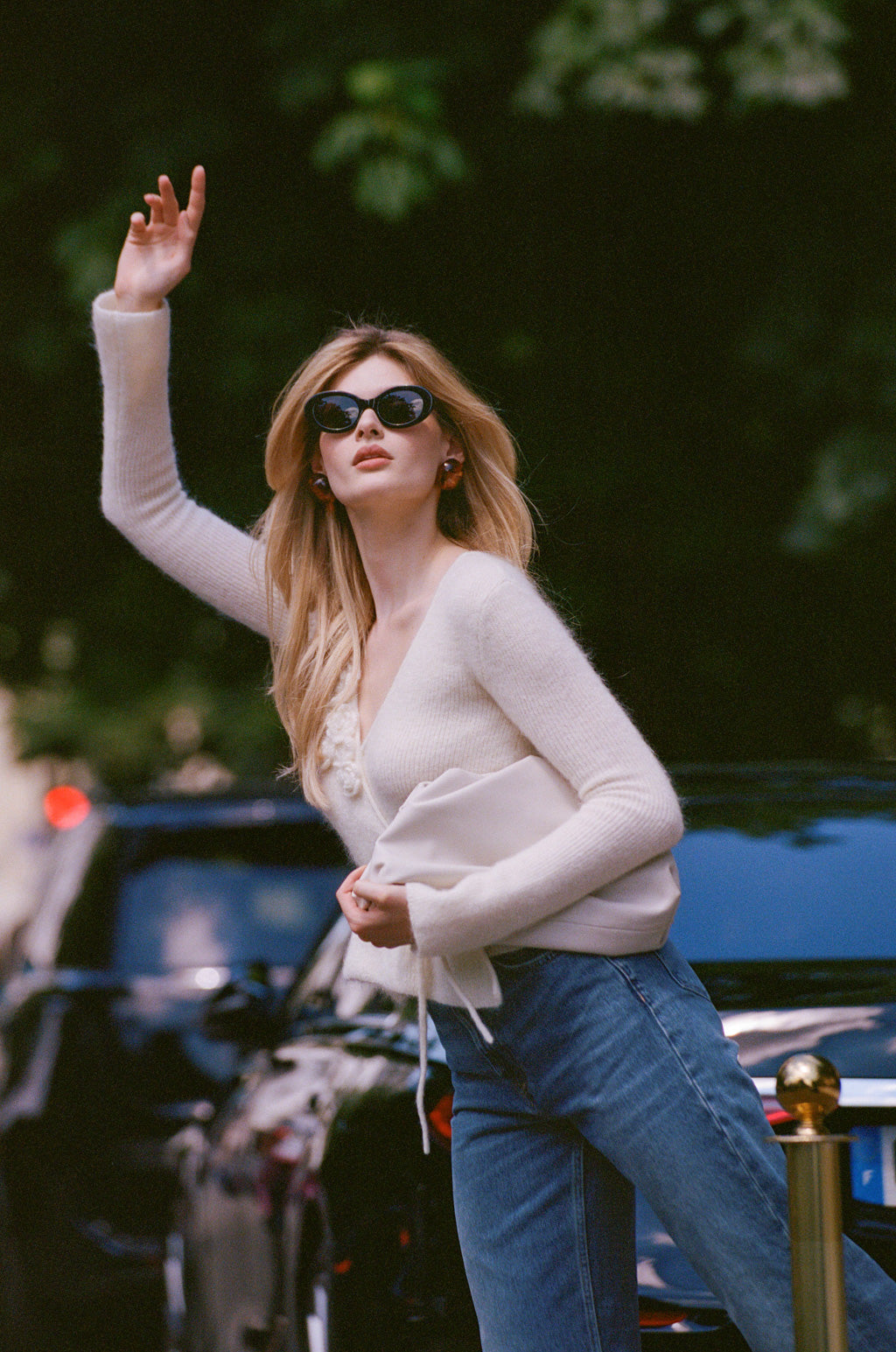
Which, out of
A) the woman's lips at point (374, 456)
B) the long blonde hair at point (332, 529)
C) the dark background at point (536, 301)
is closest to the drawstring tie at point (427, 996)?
the long blonde hair at point (332, 529)

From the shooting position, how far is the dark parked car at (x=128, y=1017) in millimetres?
5363

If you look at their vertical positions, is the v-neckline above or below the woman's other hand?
above

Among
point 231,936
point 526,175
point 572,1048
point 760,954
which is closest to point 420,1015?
point 572,1048

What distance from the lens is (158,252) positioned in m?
2.83

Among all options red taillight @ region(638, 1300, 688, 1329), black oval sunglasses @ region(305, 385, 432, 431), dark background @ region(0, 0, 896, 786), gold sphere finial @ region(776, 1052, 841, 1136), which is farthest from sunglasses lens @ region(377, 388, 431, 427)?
dark background @ region(0, 0, 896, 786)

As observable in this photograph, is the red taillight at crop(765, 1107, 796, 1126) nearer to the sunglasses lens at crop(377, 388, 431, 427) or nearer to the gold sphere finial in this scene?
the gold sphere finial

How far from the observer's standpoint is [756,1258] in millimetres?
2271

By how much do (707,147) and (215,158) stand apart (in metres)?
2.16

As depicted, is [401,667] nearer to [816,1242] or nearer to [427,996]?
[427,996]

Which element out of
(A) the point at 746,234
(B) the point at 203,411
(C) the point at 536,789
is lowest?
(C) the point at 536,789

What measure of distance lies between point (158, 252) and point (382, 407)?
1.55 feet

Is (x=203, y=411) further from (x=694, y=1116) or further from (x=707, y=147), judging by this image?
(x=694, y=1116)

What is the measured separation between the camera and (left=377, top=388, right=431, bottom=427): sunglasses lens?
260 cm

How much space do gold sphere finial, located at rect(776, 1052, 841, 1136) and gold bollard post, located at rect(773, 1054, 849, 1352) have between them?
0.05 meters
